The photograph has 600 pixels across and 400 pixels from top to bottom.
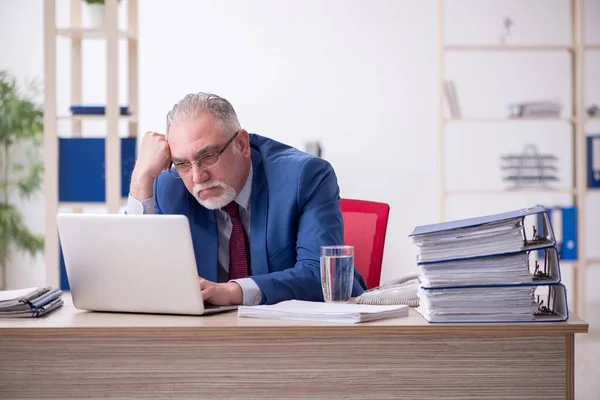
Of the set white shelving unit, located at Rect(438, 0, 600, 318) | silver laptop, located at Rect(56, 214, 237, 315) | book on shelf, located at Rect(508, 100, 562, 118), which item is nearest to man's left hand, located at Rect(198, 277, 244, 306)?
silver laptop, located at Rect(56, 214, 237, 315)

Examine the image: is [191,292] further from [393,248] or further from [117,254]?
[393,248]

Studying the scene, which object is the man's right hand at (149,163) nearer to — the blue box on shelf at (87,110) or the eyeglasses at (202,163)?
the eyeglasses at (202,163)

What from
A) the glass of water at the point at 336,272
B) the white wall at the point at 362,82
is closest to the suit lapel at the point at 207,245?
the glass of water at the point at 336,272

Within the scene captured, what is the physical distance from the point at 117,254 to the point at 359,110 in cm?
444

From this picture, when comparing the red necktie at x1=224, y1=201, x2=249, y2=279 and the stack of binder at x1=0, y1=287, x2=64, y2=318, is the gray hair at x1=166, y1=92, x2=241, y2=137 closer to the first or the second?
the red necktie at x1=224, y1=201, x2=249, y2=279

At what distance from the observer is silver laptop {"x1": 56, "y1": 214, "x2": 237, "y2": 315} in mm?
1619

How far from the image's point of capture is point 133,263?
166 cm

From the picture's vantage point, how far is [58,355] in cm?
154

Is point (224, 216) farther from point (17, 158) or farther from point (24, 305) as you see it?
point (17, 158)

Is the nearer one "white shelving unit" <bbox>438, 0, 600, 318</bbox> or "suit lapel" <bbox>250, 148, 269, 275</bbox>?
"suit lapel" <bbox>250, 148, 269, 275</bbox>

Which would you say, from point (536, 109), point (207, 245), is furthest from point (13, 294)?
point (536, 109)

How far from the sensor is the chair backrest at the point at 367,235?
2.51 metres

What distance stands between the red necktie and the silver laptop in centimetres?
48

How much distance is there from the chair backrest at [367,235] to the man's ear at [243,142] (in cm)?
45
